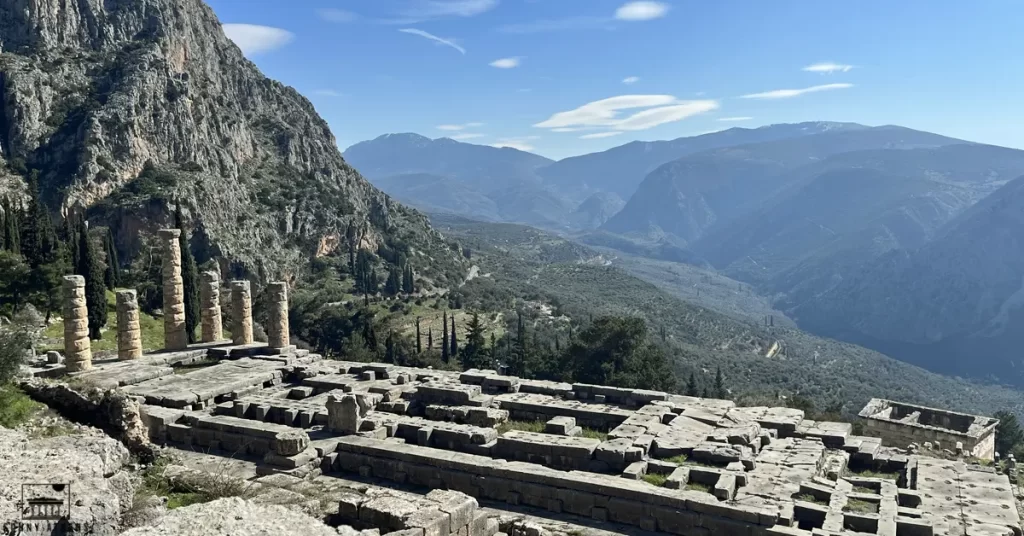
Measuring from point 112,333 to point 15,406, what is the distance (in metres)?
28.3

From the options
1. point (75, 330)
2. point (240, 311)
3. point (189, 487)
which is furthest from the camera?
point (240, 311)

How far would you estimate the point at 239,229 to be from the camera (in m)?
85.5

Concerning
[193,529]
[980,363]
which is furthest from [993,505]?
[980,363]

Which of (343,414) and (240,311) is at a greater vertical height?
(240,311)

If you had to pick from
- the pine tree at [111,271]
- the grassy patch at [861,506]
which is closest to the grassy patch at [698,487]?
the grassy patch at [861,506]

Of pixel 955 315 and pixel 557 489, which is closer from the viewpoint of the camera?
pixel 557 489

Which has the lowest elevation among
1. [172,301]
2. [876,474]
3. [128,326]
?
[876,474]

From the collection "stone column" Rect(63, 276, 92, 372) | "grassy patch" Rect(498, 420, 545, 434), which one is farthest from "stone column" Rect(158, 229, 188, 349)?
"grassy patch" Rect(498, 420, 545, 434)

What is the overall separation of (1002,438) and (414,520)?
43.1 metres

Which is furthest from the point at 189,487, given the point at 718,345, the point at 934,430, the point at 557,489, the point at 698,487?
the point at 718,345

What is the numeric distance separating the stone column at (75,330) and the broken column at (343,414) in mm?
11104

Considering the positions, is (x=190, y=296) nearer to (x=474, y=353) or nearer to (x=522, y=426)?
(x=474, y=353)

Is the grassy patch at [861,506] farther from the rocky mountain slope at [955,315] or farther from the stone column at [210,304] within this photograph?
the rocky mountain slope at [955,315]

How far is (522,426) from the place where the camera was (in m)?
21.4
